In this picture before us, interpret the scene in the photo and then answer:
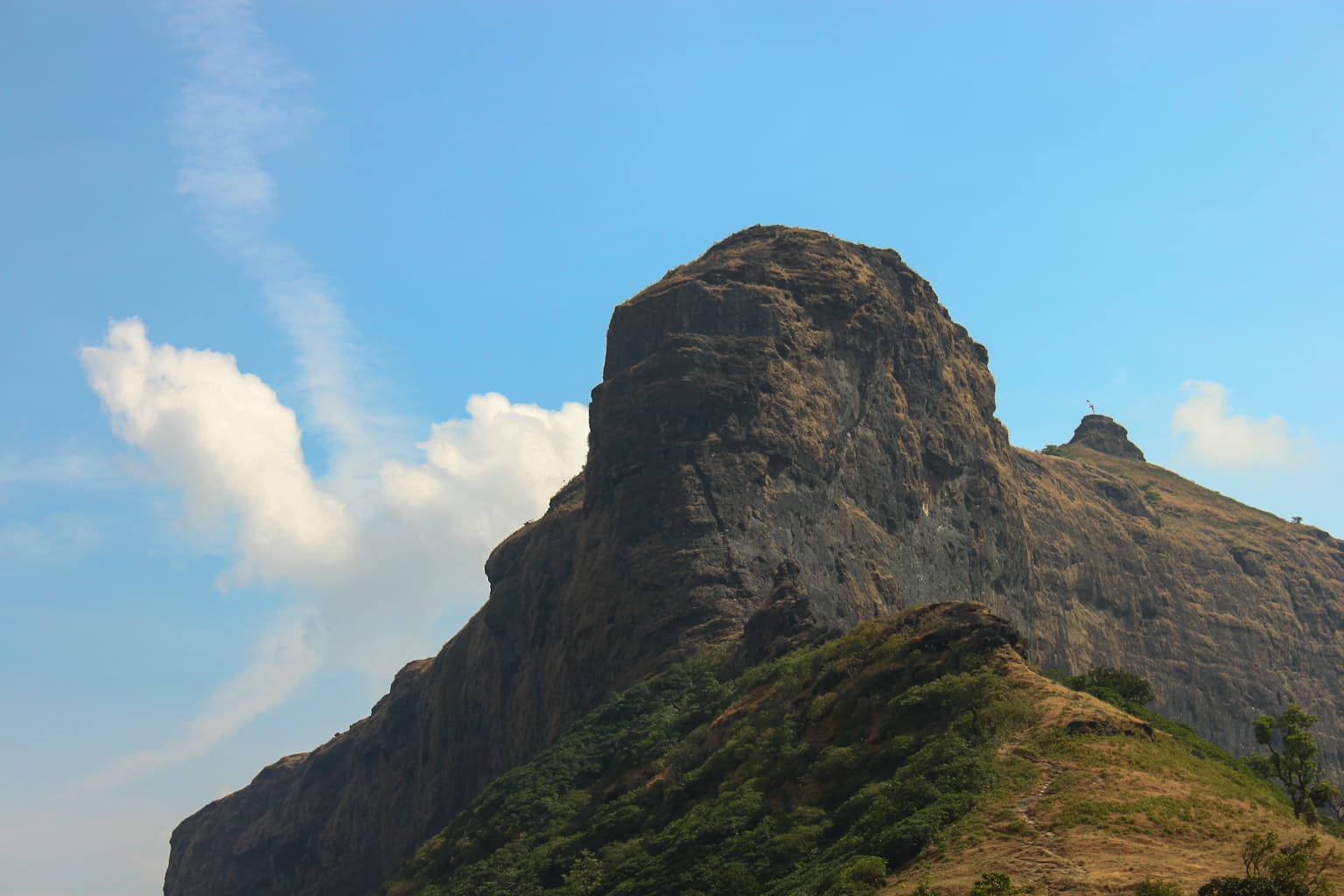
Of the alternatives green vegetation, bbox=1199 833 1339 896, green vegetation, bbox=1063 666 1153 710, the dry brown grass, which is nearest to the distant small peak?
green vegetation, bbox=1063 666 1153 710

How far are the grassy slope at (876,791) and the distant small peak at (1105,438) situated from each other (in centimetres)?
11004

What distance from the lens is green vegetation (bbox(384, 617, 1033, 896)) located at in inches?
1542

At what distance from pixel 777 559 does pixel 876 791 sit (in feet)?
110

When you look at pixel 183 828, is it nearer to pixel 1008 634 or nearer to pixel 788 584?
pixel 788 584

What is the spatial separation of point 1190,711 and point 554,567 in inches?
2264

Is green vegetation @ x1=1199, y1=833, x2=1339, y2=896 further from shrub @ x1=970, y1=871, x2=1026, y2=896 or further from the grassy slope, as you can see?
shrub @ x1=970, y1=871, x2=1026, y2=896

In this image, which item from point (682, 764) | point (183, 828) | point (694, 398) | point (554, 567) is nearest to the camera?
point (682, 764)

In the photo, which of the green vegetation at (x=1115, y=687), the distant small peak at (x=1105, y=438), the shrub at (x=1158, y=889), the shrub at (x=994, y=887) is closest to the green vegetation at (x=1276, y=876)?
the shrub at (x=1158, y=889)

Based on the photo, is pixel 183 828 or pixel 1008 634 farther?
pixel 183 828

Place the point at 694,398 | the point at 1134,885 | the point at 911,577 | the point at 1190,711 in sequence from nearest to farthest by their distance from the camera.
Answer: the point at 1134,885
the point at 694,398
the point at 911,577
the point at 1190,711

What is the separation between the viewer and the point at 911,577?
82.9 m

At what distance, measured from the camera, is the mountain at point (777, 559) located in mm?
74188

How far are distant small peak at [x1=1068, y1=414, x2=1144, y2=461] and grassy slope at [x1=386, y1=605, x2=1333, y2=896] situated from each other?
11004 centimetres

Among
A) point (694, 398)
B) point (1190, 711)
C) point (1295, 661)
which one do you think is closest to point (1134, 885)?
point (694, 398)
